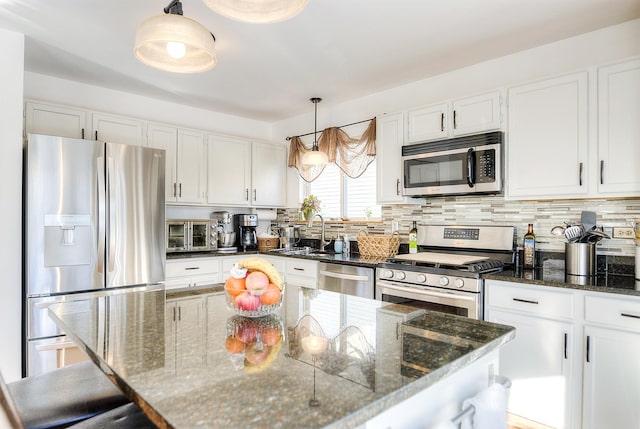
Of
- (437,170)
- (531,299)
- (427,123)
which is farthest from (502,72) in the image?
(531,299)

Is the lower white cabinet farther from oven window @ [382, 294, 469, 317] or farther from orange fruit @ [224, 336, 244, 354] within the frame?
orange fruit @ [224, 336, 244, 354]

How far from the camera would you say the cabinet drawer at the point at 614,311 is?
1927 millimetres

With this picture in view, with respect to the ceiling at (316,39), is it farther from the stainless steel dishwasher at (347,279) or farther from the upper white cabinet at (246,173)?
the stainless steel dishwasher at (347,279)

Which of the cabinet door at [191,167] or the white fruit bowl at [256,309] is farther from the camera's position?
the cabinet door at [191,167]

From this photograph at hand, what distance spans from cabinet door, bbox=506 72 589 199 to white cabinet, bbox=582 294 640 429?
0.76 meters

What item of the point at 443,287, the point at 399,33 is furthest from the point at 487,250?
the point at 399,33

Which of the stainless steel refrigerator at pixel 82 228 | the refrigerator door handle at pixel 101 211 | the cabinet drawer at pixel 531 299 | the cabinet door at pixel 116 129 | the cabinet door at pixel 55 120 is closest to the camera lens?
the cabinet drawer at pixel 531 299

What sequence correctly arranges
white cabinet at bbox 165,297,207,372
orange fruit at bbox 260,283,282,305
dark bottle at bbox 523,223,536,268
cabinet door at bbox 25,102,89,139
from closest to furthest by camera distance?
white cabinet at bbox 165,297,207,372, orange fruit at bbox 260,283,282,305, dark bottle at bbox 523,223,536,268, cabinet door at bbox 25,102,89,139

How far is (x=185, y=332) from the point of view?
1.15m

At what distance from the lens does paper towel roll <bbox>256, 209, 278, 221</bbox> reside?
4785 millimetres

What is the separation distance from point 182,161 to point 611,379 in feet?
12.1

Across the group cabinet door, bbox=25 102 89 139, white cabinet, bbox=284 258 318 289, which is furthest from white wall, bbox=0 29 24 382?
white cabinet, bbox=284 258 318 289

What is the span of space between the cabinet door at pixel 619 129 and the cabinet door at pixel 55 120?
3788 millimetres

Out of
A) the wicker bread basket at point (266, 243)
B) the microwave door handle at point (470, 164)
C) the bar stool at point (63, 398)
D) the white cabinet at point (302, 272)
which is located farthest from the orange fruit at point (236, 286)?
the wicker bread basket at point (266, 243)
